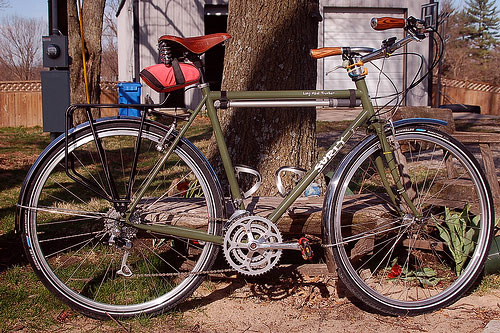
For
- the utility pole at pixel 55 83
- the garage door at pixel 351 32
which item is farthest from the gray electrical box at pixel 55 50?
the garage door at pixel 351 32

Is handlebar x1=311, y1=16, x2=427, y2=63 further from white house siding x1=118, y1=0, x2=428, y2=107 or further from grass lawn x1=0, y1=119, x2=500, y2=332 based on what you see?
white house siding x1=118, y1=0, x2=428, y2=107

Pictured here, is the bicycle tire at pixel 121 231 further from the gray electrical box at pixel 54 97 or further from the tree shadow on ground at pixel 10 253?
the gray electrical box at pixel 54 97

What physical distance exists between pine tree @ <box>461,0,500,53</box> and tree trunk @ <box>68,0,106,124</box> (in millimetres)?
48893

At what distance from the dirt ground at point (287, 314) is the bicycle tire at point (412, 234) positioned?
10 cm

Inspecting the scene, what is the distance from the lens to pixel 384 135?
3162 mm

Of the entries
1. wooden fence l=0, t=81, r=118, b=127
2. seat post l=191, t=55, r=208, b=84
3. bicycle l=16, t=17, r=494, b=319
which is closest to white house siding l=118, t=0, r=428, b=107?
wooden fence l=0, t=81, r=118, b=127

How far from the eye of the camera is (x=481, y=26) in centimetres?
5716

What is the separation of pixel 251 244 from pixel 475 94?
23.4 m

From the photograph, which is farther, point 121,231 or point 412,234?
point 412,234

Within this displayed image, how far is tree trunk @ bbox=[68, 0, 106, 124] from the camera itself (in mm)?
10070

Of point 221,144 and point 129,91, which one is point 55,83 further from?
point 129,91

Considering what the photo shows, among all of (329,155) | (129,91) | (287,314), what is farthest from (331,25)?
(287,314)

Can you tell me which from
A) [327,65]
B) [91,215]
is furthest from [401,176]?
[327,65]

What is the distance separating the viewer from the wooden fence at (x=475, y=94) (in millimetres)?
24062
